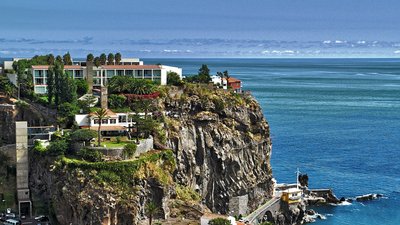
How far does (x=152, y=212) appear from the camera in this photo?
2948 inches

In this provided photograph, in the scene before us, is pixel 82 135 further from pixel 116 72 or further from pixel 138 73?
pixel 138 73

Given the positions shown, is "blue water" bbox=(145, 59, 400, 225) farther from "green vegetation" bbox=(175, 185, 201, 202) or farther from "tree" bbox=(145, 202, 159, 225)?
"tree" bbox=(145, 202, 159, 225)

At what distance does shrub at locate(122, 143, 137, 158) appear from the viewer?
3019 inches

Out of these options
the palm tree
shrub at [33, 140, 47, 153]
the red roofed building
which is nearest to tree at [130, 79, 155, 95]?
the palm tree

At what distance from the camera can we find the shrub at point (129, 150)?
7669 centimetres

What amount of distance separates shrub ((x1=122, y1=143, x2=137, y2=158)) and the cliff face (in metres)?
13.1

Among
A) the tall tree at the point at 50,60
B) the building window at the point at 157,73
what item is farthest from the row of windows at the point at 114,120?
the tall tree at the point at 50,60

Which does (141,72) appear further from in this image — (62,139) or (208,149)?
(62,139)

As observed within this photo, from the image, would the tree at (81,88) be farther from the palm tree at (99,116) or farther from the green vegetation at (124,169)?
the green vegetation at (124,169)

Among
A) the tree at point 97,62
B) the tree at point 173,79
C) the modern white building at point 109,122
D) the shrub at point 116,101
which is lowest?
the modern white building at point 109,122

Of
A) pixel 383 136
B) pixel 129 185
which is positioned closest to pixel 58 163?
pixel 129 185

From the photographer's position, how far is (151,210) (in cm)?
7400

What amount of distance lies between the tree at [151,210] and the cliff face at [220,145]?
1349cm

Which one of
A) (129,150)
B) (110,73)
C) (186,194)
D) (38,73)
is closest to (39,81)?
(38,73)
